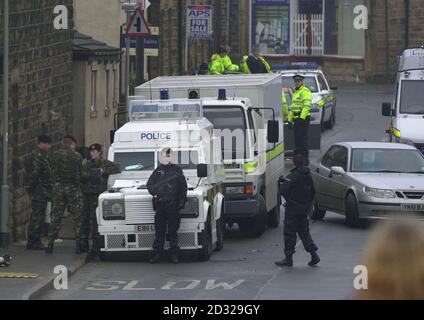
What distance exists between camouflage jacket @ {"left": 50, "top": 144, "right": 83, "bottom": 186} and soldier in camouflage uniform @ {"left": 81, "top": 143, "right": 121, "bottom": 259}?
259mm

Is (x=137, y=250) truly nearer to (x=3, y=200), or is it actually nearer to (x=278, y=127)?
(x=3, y=200)

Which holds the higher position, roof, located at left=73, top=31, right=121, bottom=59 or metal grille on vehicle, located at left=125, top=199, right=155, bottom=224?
roof, located at left=73, top=31, right=121, bottom=59

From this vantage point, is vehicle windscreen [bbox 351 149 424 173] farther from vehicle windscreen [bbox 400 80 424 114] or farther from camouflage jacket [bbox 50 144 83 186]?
vehicle windscreen [bbox 400 80 424 114]

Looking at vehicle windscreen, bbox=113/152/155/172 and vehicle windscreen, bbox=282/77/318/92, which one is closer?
vehicle windscreen, bbox=113/152/155/172

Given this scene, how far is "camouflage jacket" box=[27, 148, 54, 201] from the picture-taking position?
19.8m

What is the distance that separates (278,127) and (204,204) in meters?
4.72

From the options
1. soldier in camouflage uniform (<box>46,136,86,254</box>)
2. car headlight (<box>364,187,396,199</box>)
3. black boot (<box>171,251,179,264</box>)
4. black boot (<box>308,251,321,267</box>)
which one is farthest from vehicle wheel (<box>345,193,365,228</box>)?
soldier in camouflage uniform (<box>46,136,86,254</box>)

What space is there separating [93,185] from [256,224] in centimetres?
366

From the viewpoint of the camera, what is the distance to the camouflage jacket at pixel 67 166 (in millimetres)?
19469

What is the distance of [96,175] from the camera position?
18891 millimetres

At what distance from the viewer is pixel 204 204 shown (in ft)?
60.9

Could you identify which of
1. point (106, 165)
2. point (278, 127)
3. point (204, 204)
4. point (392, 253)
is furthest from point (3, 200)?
point (392, 253)

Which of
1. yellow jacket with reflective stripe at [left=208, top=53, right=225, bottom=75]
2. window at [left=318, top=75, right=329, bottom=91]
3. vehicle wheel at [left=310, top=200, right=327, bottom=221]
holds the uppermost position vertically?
yellow jacket with reflective stripe at [left=208, top=53, right=225, bottom=75]

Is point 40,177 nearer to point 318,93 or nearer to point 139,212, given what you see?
point 139,212
